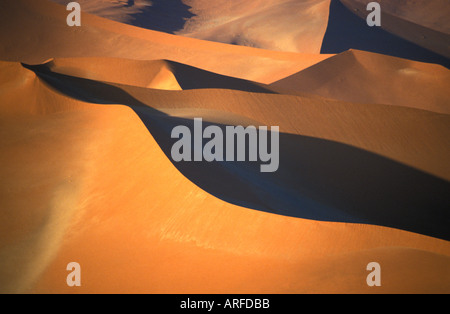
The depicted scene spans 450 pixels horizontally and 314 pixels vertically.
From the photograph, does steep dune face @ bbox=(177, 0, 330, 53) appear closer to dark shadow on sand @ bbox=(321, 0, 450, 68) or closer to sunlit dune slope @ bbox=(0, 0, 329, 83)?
dark shadow on sand @ bbox=(321, 0, 450, 68)

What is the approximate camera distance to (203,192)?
225 inches

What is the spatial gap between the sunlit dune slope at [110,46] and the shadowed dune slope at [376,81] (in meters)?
0.97

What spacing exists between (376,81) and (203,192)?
43.4 feet

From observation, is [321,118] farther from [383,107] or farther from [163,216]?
[163,216]

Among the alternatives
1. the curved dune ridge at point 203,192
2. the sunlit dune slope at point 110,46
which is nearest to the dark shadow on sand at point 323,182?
the curved dune ridge at point 203,192

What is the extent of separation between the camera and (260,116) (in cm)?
962

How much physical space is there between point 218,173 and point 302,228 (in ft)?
6.79

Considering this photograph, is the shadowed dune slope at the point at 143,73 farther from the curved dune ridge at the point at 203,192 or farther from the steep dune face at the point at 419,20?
the steep dune face at the point at 419,20

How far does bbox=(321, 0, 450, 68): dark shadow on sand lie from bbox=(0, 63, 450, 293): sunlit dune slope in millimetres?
21455

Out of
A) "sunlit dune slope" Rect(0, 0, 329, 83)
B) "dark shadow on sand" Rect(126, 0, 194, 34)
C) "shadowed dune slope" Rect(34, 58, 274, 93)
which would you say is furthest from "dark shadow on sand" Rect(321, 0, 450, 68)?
"shadowed dune slope" Rect(34, 58, 274, 93)

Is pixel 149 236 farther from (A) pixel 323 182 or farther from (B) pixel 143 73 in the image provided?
(B) pixel 143 73

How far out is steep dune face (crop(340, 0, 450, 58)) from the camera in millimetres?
26328

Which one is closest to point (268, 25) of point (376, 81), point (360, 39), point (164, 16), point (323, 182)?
point (360, 39)
